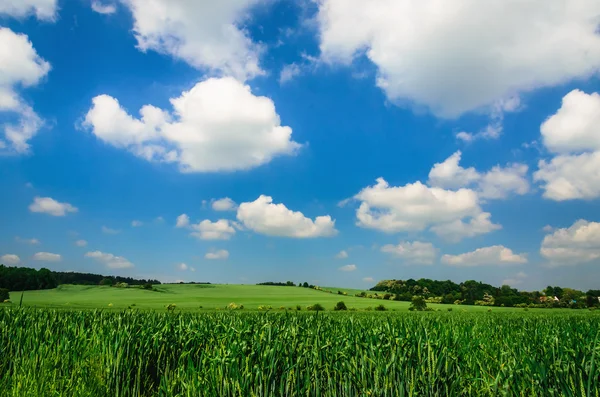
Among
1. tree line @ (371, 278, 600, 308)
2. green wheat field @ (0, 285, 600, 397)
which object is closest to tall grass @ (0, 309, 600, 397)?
green wheat field @ (0, 285, 600, 397)

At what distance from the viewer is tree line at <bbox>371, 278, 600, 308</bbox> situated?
273ft

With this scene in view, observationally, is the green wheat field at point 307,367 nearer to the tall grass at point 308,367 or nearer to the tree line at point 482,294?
the tall grass at point 308,367

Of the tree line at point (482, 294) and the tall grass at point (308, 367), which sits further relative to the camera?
the tree line at point (482, 294)

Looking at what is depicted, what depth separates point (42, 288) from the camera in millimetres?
82250

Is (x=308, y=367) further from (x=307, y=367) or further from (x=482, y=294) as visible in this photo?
(x=482, y=294)

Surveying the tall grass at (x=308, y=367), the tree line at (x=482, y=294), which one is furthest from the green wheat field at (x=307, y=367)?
the tree line at (x=482, y=294)

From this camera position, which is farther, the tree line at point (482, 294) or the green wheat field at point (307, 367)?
the tree line at point (482, 294)

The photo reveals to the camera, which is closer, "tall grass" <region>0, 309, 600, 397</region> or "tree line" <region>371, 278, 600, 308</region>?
"tall grass" <region>0, 309, 600, 397</region>

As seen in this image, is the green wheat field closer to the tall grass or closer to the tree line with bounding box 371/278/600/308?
the tall grass

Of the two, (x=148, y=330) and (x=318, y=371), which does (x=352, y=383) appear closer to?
(x=318, y=371)

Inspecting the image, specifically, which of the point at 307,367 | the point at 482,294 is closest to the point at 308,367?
the point at 307,367

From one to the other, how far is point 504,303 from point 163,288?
3083 inches

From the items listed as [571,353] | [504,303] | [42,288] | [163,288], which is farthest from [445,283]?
[571,353]

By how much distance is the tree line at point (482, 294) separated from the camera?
273 feet
